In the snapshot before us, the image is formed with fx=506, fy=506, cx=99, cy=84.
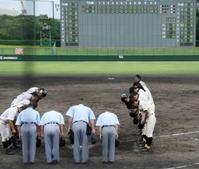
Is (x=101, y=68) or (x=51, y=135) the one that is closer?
(x=51, y=135)

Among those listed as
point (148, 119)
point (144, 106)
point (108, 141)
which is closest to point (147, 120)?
point (148, 119)

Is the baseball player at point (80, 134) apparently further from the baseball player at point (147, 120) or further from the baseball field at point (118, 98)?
the baseball player at point (147, 120)

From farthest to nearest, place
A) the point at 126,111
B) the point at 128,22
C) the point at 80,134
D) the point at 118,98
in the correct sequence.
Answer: the point at 128,22 < the point at 118,98 < the point at 126,111 < the point at 80,134

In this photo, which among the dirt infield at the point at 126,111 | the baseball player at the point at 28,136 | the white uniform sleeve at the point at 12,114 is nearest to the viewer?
the baseball player at the point at 28,136

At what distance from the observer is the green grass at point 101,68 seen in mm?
26922

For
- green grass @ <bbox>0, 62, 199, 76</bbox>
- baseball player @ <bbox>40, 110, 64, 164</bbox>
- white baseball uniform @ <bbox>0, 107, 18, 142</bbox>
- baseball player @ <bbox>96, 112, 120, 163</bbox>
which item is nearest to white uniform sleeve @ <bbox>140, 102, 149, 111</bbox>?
baseball player @ <bbox>96, 112, 120, 163</bbox>

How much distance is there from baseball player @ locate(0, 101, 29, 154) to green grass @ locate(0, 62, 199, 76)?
15.2m

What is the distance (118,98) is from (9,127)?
28.1 ft

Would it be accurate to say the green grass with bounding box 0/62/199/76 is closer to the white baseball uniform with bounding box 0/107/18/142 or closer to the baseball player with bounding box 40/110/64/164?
the white baseball uniform with bounding box 0/107/18/142

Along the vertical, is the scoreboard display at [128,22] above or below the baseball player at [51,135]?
above

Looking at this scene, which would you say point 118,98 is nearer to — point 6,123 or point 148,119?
point 148,119

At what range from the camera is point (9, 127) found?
9359 mm

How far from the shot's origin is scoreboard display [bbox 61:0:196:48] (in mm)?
15750

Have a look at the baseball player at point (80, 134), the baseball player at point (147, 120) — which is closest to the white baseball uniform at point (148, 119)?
the baseball player at point (147, 120)
